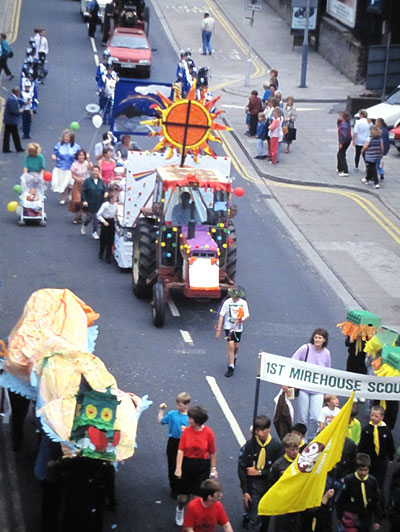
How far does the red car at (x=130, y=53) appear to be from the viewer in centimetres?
3891

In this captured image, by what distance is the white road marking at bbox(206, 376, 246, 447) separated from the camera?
1569cm

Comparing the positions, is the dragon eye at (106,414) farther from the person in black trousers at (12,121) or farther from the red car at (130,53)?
the red car at (130,53)

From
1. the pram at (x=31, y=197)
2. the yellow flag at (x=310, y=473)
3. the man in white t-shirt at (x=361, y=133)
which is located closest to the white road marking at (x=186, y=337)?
the pram at (x=31, y=197)

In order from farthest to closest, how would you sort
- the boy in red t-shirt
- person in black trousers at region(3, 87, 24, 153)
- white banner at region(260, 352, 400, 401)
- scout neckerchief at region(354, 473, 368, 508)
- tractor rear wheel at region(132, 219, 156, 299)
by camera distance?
person in black trousers at region(3, 87, 24, 153) → tractor rear wheel at region(132, 219, 156, 299) → white banner at region(260, 352, 400, 401) → scout neckerchief at region(354, 473, 368, 508) → the boy in red t-shirt

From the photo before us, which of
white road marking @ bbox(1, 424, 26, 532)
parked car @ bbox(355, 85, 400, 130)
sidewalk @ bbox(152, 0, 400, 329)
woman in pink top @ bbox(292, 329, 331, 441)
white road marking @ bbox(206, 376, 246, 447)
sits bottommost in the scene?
sidewalk @ bbox(152, 0, 400, 329)

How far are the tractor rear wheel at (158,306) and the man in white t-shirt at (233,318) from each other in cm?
180

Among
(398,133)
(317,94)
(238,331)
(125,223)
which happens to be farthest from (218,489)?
(317,94)

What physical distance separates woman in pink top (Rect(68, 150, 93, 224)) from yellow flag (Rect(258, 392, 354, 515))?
13652 millimetres

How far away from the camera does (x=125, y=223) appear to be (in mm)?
22344

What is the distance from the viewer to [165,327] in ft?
65.2

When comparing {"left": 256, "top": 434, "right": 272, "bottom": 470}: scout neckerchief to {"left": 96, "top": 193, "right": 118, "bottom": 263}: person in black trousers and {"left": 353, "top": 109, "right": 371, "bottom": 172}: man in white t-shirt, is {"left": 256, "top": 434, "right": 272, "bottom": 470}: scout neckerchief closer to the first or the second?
{"left": 96, "top": 193, "right": 118, "bottom": 263}: person in black trousers

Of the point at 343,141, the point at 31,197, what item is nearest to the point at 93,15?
the point at 343,141

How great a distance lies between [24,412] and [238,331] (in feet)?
14.7

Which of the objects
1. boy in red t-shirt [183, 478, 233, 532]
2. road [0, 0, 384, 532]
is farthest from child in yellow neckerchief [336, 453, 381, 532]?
boy in red t-shirt [183, 478, 233, 532]
